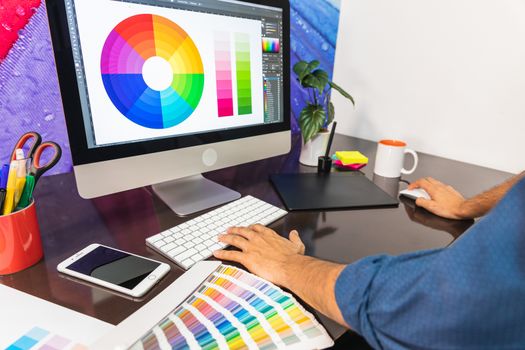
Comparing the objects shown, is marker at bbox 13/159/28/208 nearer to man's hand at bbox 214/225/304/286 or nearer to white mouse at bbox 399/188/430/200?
man's hand at bbox 214/225/304/286

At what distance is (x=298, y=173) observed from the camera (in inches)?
41.0

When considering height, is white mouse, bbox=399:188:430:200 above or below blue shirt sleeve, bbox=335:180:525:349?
below

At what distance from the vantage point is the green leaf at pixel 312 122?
3.57 ft

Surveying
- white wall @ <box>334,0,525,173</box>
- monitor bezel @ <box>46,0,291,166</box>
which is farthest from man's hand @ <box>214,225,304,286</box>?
white wall @ <box>334,0,525,173</box>

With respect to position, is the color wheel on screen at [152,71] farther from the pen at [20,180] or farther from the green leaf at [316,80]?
the green leaf at [316,80]

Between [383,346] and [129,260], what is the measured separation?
1.34 ft

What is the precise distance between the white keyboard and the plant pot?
393 millimetres

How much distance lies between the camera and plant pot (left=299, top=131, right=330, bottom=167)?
114cm

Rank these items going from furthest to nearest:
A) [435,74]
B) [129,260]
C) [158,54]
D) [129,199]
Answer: [435,74], [129,199], [158,54], [129,260]

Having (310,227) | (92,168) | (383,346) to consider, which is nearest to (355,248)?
(310,227)

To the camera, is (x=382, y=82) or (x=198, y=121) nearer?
(x=198, y=121)

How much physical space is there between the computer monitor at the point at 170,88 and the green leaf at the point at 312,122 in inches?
5.4

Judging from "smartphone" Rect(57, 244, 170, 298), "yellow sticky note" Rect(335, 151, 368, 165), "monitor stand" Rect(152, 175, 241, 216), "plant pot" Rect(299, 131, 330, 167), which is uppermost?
"plant pot" Rect(299, 131, 330, 167)

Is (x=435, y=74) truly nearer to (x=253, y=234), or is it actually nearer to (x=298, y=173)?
(x=298, y=173)
